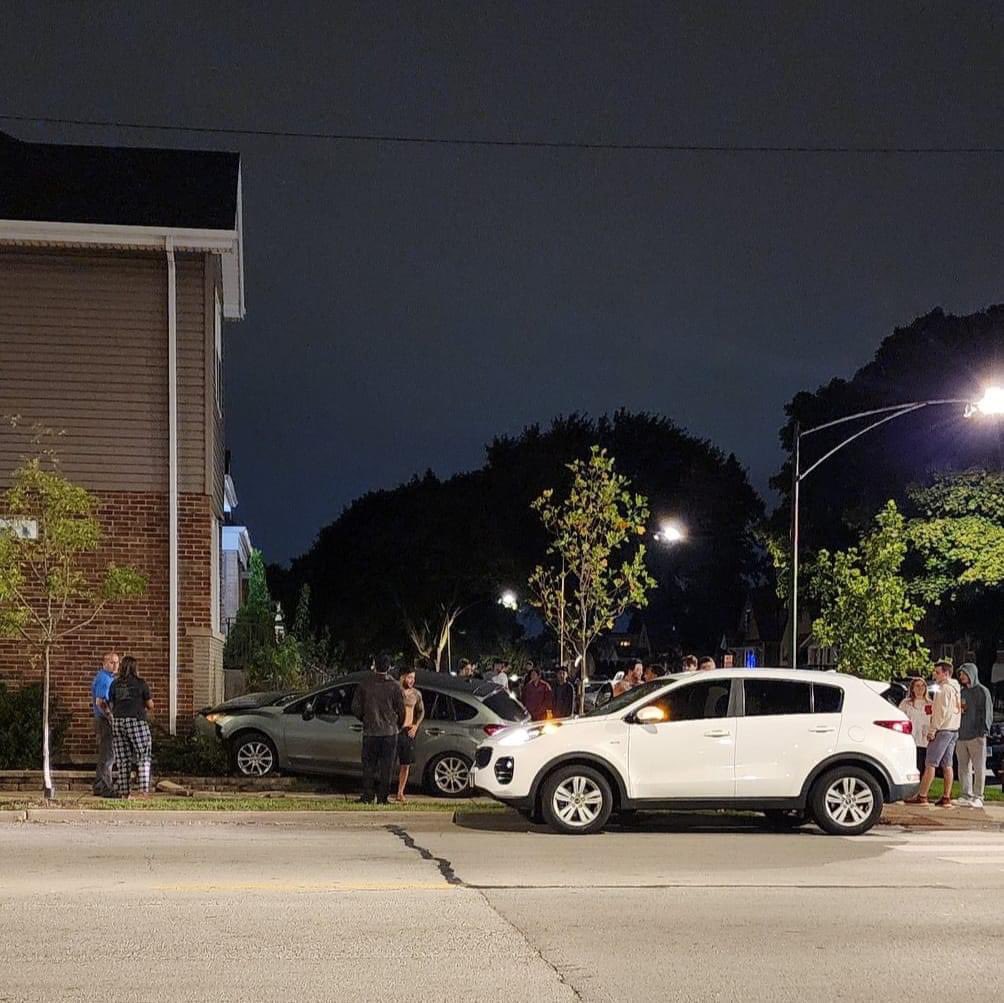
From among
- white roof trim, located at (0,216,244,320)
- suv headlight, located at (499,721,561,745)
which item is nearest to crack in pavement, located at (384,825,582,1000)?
suv headlight, located at (499,721,561,745)

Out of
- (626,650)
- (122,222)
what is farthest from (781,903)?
(626,650)

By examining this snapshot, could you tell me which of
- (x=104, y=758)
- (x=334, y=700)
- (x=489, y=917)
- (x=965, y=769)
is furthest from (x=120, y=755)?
(x=965, y=769)

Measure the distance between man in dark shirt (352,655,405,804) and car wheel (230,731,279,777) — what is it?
2210 millimetres

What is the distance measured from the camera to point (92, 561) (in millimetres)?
19594

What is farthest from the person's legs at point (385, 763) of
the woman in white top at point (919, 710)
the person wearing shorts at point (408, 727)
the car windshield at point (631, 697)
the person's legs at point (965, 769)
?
the person's legs at point (965, 769)

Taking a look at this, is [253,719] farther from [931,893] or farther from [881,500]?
[881,500]

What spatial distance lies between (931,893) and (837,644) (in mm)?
13111

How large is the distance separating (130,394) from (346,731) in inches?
227

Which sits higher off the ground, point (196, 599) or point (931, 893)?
point (196, 599)

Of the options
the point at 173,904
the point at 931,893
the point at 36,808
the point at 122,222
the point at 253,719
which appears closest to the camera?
the point at 173,904

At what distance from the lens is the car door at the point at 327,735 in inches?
702

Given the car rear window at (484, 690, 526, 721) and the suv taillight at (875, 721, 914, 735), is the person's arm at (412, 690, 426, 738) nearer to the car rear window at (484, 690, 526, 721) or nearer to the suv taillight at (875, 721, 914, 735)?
the car rear window at (484, 690, 526, 721)

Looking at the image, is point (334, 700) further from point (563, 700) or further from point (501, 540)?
point (501, 540)

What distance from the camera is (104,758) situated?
16.7m
